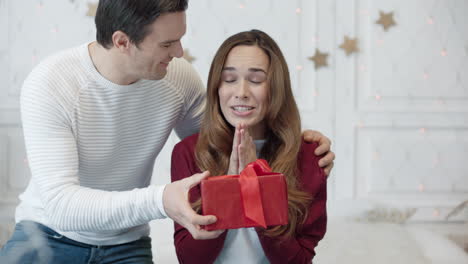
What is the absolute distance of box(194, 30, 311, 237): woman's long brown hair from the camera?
1500mm

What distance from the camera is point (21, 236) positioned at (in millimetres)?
1544

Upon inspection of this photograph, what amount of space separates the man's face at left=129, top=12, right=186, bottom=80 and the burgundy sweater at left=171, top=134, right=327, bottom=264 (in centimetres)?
25

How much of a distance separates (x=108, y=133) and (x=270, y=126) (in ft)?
1.44

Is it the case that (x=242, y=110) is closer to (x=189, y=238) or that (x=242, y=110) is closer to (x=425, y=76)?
(x=189, y=238)

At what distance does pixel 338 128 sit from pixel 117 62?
195cm

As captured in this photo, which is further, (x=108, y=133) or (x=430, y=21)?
(x=430, y=21)

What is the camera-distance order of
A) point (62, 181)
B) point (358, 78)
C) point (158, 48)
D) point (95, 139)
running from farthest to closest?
point (358, 78) < point (95, 139) < point (158, 48) < point (62, 181)

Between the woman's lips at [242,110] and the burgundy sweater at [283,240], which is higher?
the woman's lips at [242,110]

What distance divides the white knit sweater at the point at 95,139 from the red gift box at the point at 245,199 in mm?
123

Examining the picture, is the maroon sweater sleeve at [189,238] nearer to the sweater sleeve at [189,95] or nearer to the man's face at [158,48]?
the sweater sleeve at [189,95]

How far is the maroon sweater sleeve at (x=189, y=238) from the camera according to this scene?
1.41m

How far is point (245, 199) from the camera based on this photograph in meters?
1.13

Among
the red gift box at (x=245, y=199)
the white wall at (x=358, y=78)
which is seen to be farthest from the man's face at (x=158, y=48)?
the white wall at (x=358, y=78)

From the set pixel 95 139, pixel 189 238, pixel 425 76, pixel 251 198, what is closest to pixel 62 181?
pixel 95 139
